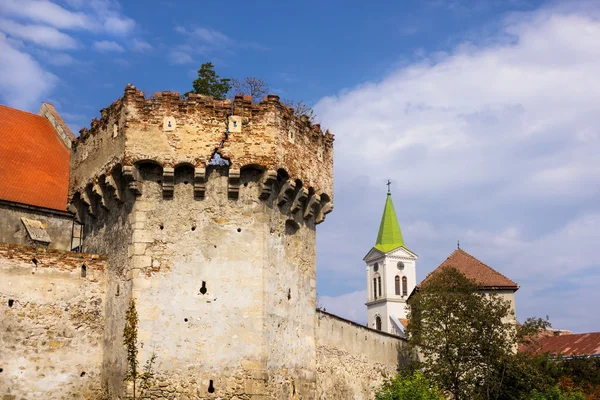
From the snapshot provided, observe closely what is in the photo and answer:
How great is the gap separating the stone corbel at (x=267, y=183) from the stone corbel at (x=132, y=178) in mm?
2593

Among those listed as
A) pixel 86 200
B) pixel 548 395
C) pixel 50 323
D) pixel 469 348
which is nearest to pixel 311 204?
pixel 86 200

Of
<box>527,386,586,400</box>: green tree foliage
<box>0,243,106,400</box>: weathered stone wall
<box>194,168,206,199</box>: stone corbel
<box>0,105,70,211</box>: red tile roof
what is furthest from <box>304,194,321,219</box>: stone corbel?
<box>527,386,586,400</box>: green tree foliage

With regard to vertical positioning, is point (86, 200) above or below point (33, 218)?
below

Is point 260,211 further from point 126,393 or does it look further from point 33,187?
point 33,187

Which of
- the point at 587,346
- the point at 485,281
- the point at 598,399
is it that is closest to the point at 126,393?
the point at 485,281

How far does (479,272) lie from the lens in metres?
37.7

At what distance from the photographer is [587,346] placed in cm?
4894

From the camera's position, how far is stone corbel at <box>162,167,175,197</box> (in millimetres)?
15203

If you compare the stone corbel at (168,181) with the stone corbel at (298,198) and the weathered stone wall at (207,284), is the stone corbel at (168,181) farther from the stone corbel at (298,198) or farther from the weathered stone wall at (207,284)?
the stone corbel at (298,198)

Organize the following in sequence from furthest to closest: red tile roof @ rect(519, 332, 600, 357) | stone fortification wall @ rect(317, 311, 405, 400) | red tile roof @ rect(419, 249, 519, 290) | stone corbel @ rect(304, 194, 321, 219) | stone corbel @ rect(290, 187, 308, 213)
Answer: red tile roof @ rect(519, 332, 600, 357) < red tile roof @ rect(419, 249, 519, 290) < stone fortification wall @ rect(317, 311, 405, 400) < stone corbel @ rect(304, 194, 321, 219) < stone corbel @ rect(290, 187, 308, 213)

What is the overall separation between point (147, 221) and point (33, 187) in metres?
9.36

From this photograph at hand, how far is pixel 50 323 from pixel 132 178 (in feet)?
12.7

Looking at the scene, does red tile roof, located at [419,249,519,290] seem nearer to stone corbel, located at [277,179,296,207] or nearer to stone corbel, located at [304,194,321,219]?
stone corbel, located at [304,194,321,219]

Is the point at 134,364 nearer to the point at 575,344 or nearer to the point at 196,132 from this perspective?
the point at 196,132
